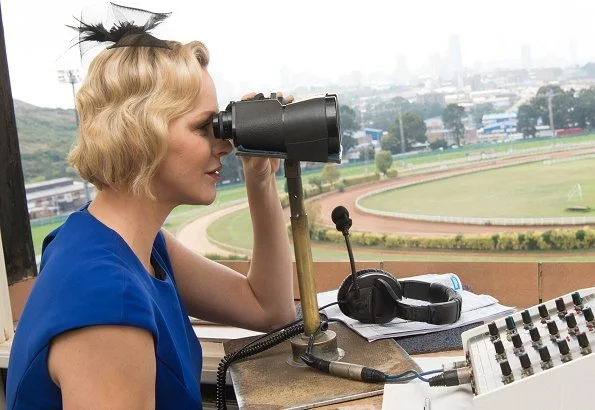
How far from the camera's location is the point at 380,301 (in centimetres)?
149

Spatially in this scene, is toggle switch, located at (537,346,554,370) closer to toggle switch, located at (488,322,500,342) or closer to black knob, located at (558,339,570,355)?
black knob, located at (558,339,570,355)

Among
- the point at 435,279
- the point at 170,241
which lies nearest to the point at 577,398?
the point at 435,279

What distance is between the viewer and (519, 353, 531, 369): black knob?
3.15ft

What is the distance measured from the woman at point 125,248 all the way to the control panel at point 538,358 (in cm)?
51

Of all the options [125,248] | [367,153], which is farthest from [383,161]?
[125,248]

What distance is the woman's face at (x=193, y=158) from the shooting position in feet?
4.12

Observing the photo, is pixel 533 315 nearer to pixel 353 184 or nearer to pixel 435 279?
pixel 435 279

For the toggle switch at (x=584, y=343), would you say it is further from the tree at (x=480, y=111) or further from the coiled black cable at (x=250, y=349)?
the tree at (x=480, y=111)

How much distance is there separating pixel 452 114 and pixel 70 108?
1.21 meters

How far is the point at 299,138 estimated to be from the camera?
1.22 metres

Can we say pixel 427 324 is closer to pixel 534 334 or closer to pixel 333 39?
pixel 534 334

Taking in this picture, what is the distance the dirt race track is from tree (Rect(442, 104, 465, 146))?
0.10 m

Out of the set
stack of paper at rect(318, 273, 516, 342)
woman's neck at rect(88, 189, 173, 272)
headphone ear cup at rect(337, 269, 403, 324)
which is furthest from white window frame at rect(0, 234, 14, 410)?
headphone ear cup at rect(337, 269, 403, 324)

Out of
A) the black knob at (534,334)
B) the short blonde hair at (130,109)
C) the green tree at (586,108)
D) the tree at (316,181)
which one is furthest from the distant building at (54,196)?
the black knob at (534,334)
